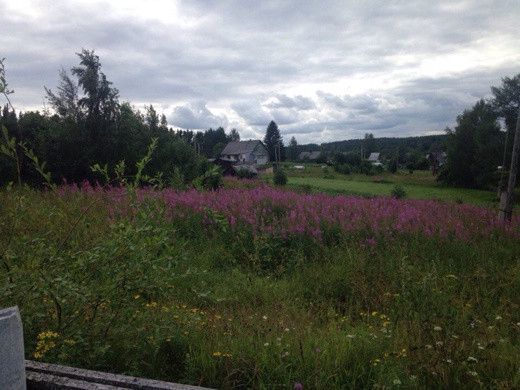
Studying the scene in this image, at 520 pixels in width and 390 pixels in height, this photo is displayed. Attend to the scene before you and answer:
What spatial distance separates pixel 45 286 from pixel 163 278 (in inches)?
36.1

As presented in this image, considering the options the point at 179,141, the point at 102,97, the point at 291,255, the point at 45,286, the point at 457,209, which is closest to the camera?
the point at 45,286

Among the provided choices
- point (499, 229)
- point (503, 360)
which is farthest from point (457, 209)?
point (503, 360)

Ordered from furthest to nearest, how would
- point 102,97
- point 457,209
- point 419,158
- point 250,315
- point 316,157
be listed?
point 316,157 < point 419,158 < point 102,97 < point 457,209 < point 250,315

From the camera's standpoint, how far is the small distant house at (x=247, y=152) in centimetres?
9688

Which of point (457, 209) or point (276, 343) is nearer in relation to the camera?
point (276, 343)

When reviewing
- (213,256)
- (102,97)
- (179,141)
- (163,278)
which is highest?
(102,97)

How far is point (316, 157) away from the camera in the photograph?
12256cm

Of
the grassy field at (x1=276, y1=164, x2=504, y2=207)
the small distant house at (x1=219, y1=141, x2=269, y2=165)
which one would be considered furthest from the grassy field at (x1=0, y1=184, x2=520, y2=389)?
the small distant house at (x1=219, y1=141, x2=269, y2=165)

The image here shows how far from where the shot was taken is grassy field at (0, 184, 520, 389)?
10.1 feet

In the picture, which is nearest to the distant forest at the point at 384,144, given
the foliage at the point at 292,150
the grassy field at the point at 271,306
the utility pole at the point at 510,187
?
the foliage at the point at 292,150

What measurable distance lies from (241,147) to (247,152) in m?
3.47

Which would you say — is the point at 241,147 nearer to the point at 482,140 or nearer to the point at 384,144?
the point at 482,140

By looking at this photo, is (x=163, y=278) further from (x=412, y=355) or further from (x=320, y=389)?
(x=412, y=355)

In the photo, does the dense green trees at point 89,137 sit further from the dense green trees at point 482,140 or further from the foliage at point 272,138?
the foliage at point 272,138
